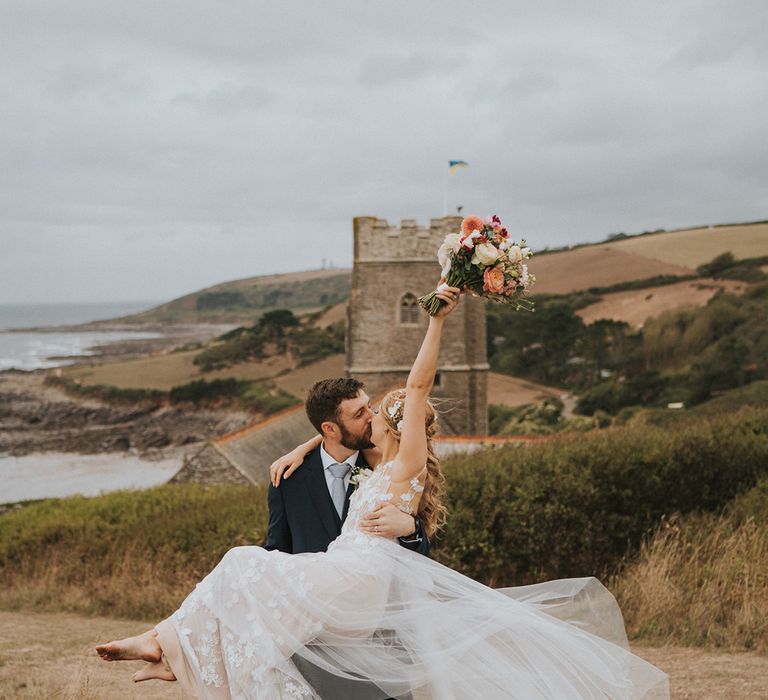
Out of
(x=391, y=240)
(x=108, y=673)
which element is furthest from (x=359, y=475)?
(x=391, y=240)

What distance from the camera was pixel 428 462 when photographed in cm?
449

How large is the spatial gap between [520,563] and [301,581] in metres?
6.08

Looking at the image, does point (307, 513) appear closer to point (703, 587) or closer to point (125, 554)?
point (703, 587)

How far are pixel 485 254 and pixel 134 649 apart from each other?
248 cm

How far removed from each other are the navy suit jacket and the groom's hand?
0.24 meters

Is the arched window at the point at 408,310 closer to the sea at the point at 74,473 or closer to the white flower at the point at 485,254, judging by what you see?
the sea at the point at 74,473

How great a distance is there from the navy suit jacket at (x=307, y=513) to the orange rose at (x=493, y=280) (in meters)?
1.16

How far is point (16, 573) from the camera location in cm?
1278

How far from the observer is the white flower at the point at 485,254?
420cm

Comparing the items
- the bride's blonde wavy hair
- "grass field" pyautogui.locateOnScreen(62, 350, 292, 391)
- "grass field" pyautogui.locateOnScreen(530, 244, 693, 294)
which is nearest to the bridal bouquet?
the bride's blonde wavy hair

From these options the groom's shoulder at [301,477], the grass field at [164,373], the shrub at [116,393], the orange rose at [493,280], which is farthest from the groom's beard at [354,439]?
the grass field at [164,373]

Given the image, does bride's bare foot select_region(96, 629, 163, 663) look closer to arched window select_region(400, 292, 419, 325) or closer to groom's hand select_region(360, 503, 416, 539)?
groom's hand select_region(360, 503, 416, 539)

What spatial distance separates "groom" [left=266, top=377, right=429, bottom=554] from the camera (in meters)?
4.38

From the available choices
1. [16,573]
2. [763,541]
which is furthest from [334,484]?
[16,573]
